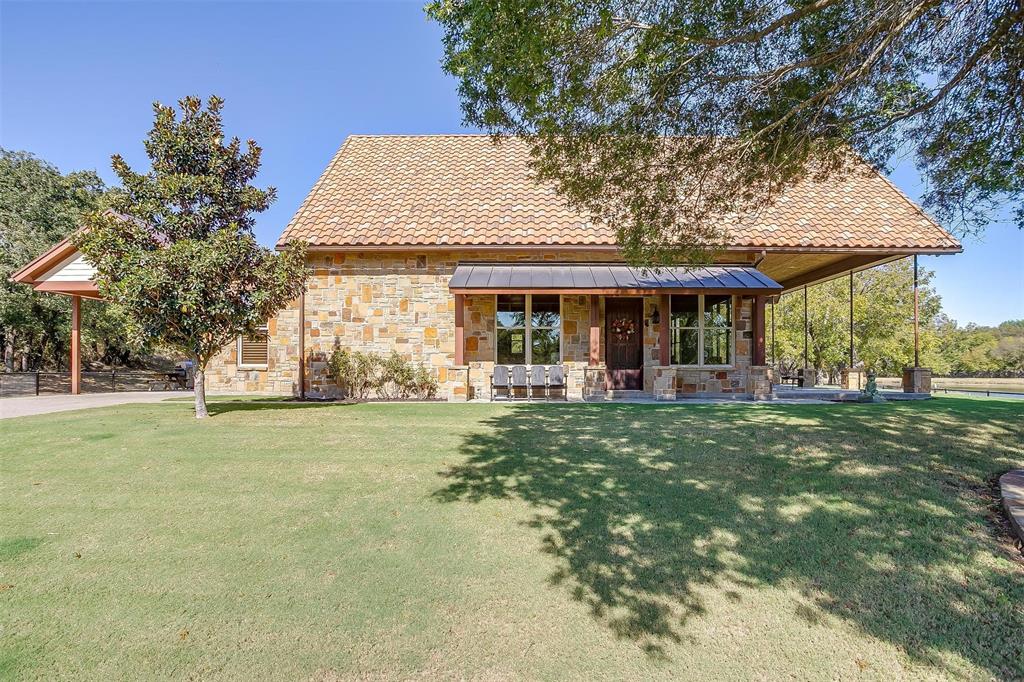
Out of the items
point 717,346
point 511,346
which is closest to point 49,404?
point 511,346

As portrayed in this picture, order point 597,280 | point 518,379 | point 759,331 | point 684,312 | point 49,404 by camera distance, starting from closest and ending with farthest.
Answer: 1. point 49,404
2. point 597,280
3. point 518,379
4. point 759,331
5. point 684,312

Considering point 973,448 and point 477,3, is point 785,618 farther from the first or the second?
point 477,3

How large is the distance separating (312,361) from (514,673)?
39.3 feet

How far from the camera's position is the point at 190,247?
8.17m

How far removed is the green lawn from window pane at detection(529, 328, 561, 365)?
21.1ft

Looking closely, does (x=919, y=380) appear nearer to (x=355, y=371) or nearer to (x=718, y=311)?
(x=718, y=311)

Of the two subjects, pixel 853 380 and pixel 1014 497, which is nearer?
pixel 1014 497

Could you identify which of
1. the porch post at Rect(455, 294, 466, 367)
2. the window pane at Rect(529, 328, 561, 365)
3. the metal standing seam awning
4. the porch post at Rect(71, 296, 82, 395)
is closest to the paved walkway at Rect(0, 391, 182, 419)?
Result: the porch post at Rect(71, 296, 82, 395)

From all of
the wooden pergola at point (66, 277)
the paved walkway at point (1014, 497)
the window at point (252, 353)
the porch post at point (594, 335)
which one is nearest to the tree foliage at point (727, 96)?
the paved walkway at point (1014, 497)

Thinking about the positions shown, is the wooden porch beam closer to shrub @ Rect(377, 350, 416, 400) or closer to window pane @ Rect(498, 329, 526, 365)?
window pane @ Rect(498, 329, 526, 365)

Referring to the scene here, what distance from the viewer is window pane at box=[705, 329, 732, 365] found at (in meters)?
13.3

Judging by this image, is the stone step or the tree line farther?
the tree line

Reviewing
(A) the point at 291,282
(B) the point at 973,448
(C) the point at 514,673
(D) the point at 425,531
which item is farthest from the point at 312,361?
(B) the point at 973,448

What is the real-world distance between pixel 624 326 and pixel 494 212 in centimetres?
533
